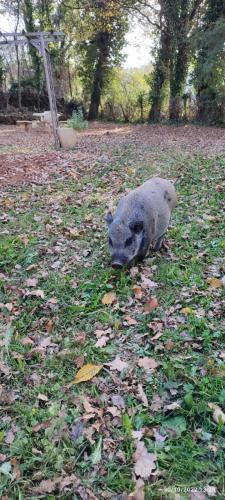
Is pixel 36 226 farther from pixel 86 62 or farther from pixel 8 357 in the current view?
pixel 86 62

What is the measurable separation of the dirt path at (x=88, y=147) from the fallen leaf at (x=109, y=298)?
491 centimetres

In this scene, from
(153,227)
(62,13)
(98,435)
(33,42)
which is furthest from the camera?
(62,13)

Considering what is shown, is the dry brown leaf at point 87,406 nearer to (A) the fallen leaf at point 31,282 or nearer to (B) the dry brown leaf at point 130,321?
(B) the dry brown leaf at point 130,321

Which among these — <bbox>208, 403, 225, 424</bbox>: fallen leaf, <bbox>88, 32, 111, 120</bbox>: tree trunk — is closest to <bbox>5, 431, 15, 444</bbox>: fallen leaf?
<bbox>208, 403, 225, 424</bbox>: fallen leaf

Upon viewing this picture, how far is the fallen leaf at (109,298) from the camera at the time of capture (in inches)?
157

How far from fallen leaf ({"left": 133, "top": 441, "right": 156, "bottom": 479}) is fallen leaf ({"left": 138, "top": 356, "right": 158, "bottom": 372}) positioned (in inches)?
27.6

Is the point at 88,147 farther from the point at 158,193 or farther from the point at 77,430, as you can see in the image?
the point at 77,430

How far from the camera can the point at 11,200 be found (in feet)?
23.5

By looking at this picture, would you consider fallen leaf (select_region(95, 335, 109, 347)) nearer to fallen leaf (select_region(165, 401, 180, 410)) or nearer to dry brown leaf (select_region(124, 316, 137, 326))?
dry brown leaf (select_region(124, 316, 137, 326))

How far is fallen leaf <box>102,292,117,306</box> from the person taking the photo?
4.00 m

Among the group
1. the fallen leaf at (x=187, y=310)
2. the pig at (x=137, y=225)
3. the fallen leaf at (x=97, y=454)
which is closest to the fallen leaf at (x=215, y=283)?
the fallen leaf at (x=187, y=310)

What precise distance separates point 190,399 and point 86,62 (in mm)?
23666

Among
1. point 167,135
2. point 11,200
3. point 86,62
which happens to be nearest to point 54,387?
point 11,200

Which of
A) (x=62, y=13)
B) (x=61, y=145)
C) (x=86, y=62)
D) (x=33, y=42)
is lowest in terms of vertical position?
(x=61, y=145)
